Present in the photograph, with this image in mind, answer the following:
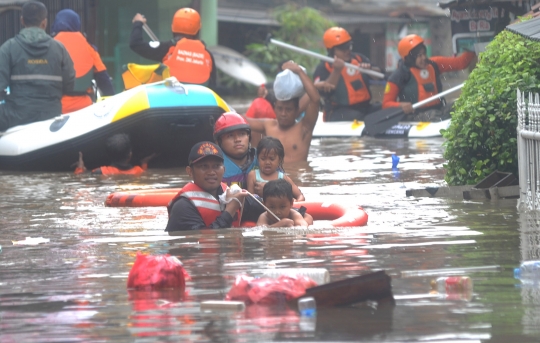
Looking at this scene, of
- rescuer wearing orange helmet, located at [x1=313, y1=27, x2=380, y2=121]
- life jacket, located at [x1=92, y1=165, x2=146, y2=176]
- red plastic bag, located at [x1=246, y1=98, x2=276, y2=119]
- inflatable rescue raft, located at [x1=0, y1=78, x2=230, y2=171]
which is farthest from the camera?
rescuer wearing orange helmet, located at [x1=313, y1=27, x2=380, y2=121]

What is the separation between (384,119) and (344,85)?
147cm

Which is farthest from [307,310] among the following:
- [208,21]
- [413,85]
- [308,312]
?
[208,21]

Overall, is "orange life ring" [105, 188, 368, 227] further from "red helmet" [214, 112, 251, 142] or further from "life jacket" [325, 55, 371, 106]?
"life jacket" [325, 55, 371, 106]

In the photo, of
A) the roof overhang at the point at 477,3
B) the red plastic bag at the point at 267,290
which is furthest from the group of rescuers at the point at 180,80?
the red plastic bag at the point at 267,290

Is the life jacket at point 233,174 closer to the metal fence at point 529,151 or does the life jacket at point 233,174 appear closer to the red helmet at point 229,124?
the red helmet at point 229,124

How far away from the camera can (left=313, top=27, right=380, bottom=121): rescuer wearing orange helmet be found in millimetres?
17641

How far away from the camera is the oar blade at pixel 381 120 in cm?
1634

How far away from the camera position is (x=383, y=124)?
16.4 meters

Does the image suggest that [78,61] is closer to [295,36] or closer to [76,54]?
[76,54]

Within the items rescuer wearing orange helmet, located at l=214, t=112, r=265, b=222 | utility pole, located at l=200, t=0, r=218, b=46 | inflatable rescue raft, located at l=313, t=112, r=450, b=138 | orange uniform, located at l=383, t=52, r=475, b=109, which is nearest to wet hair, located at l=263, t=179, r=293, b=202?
rescuer wearing orange helmet, located at l=214, t=112, r=265, b=222

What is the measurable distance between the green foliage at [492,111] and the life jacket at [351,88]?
8235 millimetres

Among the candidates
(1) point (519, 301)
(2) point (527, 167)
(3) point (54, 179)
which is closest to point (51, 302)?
(1) point (519, 301)

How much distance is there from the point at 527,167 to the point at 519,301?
3.39m

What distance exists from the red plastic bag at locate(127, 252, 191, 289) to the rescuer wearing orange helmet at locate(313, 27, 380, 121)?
1216 cm
